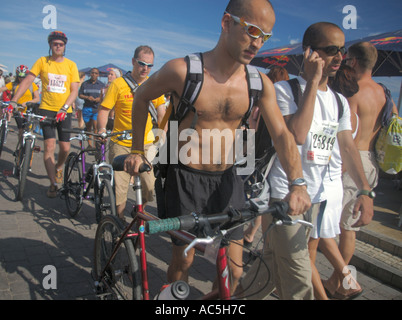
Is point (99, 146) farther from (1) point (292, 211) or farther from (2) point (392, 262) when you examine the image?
(2) point (392, 262)

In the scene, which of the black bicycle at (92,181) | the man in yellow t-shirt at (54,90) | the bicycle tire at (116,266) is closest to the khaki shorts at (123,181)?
the black bicycle at (92,181)

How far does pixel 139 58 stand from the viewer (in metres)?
4.34

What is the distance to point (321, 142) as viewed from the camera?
2.66m

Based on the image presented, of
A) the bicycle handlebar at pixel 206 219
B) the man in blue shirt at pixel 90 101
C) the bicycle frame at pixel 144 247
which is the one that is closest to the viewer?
the bicycle handlebar at pixel 206 219

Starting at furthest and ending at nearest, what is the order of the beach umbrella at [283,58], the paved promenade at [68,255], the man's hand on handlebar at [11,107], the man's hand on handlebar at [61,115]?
1. the beach umbrella at [283,58]
2. the man's hand on handlebar at [11,107]
3. the man's hand on handlebar at [61,115]
4. the paved promenade at [68,255]

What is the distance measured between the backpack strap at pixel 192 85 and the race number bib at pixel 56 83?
425 centimetres

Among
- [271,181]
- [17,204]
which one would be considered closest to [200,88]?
[271,181]

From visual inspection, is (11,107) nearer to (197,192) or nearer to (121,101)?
(121,101)

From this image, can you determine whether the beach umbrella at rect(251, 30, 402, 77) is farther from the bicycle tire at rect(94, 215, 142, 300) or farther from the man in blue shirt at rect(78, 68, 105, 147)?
the man in blue shirt at rect(78, 68, 105, 147)

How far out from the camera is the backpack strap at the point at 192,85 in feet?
7.13

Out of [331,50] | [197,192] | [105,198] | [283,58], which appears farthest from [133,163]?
[283,58]

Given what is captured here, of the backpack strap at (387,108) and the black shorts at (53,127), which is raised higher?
the backpack strap at (387,108)

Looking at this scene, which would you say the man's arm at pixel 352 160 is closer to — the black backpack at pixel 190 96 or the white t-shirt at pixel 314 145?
the white t-shirt at pixel 314 145

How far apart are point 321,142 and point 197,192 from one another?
1.08m
